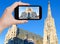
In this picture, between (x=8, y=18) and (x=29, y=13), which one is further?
(x=8, y=18)

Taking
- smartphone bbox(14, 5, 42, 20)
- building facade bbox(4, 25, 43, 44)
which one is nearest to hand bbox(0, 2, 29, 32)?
smartphone bbox(14, 5, 42, 20)

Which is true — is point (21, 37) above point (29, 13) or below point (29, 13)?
below

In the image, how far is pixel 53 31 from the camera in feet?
34.8

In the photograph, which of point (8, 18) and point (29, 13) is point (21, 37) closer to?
point (8, 18)

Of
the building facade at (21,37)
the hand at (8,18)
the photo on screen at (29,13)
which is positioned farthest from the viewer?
the building facade at (21,37)

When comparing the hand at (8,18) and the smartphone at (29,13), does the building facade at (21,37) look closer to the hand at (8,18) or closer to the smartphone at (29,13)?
the hand at (8,18)

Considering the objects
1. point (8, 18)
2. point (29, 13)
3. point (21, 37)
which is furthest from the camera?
point (21, 37)

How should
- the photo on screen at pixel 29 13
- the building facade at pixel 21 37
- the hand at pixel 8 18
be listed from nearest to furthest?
1. the photo on screen at pixel 29 13
2. the hand at pixel 8 18
3. the building facade at pixel 21 37

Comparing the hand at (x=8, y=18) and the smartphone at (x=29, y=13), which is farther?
the hand at (x=8, y=18)

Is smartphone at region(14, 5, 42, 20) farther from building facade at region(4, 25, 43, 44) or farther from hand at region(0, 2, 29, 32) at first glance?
building facade at region(4, 25, 43, 44)

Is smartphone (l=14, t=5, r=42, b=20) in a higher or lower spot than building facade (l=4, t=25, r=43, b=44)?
higher

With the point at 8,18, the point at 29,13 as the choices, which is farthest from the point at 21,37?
the point at 29,13

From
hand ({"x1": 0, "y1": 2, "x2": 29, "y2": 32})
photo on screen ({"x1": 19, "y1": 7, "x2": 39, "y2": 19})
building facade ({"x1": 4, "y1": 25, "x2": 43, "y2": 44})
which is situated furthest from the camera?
building facade ({"x1": 4, "y1": 25, "x2": 43, "y2": 44})

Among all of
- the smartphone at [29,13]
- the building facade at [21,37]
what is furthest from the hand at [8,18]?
the building facade at [21,37]
